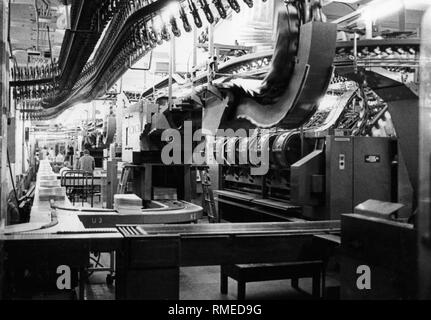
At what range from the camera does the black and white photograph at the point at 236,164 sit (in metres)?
1.85

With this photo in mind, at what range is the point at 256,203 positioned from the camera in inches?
263

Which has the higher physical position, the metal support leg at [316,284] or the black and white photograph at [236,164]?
the black and white photograph at [236,164]

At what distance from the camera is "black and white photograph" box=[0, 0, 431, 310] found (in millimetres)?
1854

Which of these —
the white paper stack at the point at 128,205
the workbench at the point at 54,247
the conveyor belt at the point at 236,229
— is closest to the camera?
the workbench at the point at 54,247

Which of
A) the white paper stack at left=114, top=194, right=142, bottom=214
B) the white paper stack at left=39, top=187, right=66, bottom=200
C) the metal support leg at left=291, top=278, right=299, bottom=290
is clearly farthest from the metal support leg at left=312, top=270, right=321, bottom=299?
the white paper stack at left=39, top=187, right=66, bottom=200

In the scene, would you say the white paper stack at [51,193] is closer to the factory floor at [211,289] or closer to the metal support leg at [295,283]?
the factory floor at [211,289]

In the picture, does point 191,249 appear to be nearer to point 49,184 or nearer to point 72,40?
point 72,40

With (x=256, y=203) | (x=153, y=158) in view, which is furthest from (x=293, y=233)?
(x=256, y=203)

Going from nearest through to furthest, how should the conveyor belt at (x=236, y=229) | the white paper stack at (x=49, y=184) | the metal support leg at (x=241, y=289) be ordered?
the conveyor belt at (x=236, y=229)
the metal support leg at (x=241, y=289)
the white paper stack at (x=49, y=184)

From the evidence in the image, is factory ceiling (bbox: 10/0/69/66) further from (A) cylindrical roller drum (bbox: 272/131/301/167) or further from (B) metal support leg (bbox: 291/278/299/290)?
(B) metal support leg (bbox: 291/278/299/290)

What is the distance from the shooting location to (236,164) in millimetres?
7570

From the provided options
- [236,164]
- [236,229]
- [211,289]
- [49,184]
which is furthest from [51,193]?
[236,164]

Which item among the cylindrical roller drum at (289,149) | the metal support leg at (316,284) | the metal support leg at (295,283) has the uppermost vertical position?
the cylindrical roller drum at (289,149)

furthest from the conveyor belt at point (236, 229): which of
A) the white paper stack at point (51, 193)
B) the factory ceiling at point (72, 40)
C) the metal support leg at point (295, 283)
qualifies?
the white paper stack at point (51, 193)
